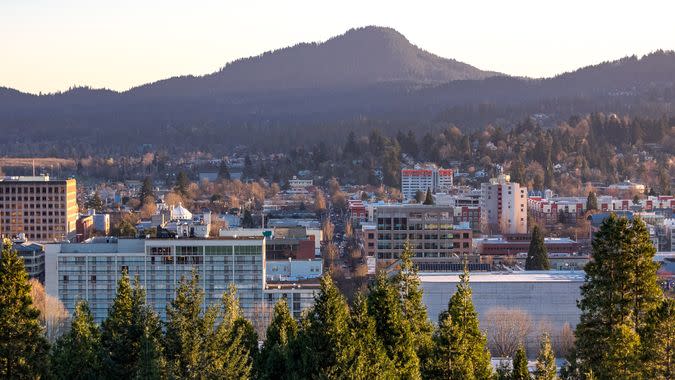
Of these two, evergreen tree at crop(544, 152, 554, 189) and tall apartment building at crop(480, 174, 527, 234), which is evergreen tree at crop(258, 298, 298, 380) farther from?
evergreen tree at crop(544, 152, 554, 189)

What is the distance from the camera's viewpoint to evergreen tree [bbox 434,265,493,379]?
81.6ft

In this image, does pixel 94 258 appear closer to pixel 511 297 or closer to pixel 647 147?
pixel 511 297

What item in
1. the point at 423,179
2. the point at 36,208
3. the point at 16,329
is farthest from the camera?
the point at 423,179

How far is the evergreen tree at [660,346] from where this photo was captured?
24.4m

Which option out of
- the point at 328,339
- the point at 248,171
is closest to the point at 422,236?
the point at 328,339

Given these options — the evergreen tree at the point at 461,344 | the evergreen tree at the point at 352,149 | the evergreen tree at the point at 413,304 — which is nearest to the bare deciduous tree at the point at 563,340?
the evergreen tree at the point at 413,304

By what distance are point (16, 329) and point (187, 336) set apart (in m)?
3.47

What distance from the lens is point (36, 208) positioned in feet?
275

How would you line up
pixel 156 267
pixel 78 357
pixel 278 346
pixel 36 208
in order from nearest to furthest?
pixel 78 357 < pixel 278 346 < pixel 156 267 < pixel 36 208

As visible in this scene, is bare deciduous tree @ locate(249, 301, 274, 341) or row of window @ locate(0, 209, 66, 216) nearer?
bare deciduous tree @ locate(249, 301, 274, 341)

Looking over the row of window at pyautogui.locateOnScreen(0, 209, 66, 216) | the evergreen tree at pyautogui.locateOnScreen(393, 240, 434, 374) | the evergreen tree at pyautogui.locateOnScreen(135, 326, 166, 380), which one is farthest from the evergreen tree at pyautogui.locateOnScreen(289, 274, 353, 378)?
the row of window at pyautogui.locateOnScreen(0, 209, 66, 216)

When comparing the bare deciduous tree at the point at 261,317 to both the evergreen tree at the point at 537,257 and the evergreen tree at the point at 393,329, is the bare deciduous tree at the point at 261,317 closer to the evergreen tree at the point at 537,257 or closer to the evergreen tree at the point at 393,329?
the evergreen tree at the point at 393,329

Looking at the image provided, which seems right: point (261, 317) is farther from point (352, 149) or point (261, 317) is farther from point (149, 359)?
point (352, 149)

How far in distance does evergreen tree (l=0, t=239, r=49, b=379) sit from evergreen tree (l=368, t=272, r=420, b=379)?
637 centimetres
